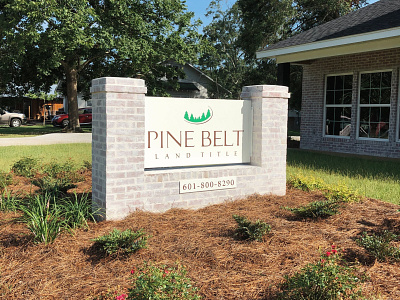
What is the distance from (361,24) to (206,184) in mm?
8922

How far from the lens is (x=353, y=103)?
13.3 meters

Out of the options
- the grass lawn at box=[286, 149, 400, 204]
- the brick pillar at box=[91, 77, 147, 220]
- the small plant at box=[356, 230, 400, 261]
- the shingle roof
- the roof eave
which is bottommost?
the small plant at box=[356, 230, 400, 261]

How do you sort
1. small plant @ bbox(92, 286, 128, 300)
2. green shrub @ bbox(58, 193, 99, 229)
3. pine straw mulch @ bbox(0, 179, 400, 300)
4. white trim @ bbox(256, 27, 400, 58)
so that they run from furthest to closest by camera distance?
white trim @ bbox(256, 27, 400, 58) < green shrub @ bbox(58, 193, 99, 229) < pine straw mulch @ bbox(0, 179, 400, 300) < small plant @ bbox(92, 286, 128, 300)

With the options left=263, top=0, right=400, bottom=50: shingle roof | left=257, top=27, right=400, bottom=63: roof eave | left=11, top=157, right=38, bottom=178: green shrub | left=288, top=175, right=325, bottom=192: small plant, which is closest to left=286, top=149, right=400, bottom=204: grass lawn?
left=288, top=175, right=325, bottom=192: small plant

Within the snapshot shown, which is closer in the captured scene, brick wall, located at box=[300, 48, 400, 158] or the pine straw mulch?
the pine straw mulch

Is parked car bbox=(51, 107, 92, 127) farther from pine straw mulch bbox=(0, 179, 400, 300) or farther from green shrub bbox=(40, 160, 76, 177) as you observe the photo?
pine straw mulch bbox=(0, 179, 400, 300)

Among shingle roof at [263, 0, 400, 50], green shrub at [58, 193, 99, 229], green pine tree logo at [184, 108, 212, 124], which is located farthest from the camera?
shingle roof at [263, 0, 400, 50]

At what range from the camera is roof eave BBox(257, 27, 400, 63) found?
10175mm

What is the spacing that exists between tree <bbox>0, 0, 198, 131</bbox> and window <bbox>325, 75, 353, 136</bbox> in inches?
377

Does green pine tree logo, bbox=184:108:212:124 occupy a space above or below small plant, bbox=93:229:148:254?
above

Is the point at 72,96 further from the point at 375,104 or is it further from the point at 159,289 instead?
the point at 159,289

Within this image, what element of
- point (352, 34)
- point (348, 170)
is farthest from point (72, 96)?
point (348, 170)

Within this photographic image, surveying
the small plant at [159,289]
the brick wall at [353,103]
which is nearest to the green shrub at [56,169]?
the small plant at [159,289]

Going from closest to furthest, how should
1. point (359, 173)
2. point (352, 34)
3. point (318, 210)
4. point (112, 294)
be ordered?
point (112, 294) → point (318, 210) → point (359, 173) → point (352, 34)
